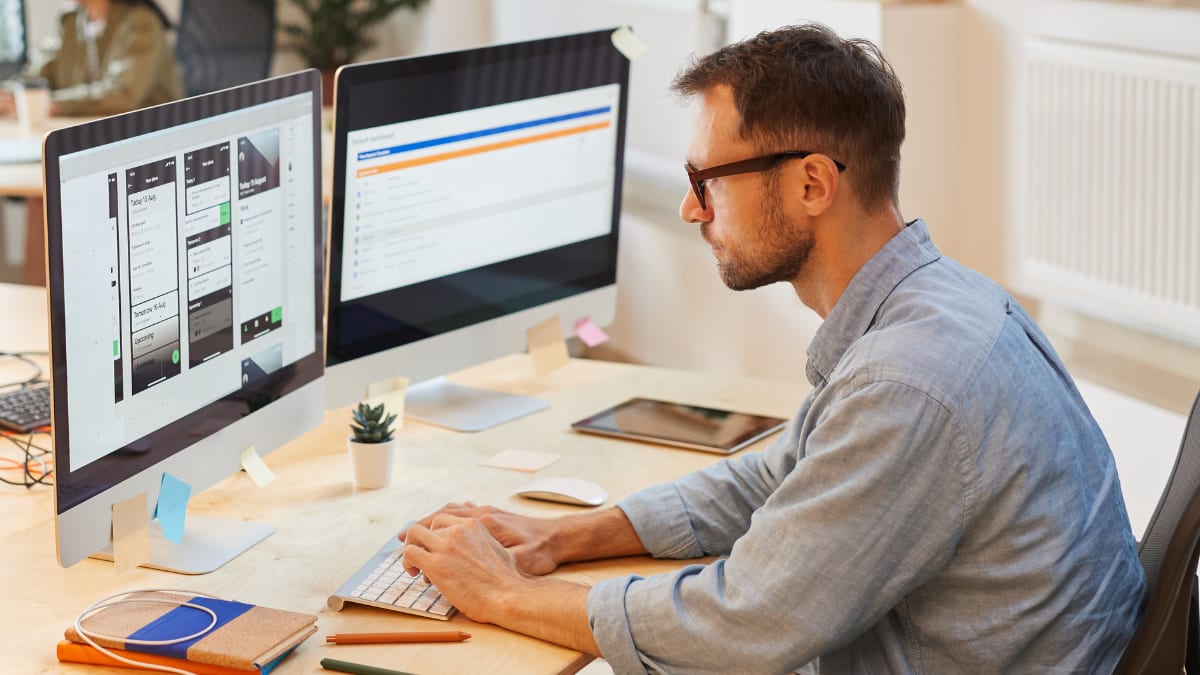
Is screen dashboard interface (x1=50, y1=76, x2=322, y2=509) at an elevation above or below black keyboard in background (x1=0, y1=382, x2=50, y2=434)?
above

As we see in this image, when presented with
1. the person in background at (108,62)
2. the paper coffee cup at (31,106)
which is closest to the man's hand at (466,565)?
the paper coffee cup at (31,106)

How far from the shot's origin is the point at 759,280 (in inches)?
56.2

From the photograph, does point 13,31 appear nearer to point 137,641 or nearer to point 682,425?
point 682,425

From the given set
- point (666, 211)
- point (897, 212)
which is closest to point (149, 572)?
point (897, 212)

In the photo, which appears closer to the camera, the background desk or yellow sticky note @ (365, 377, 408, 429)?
yellow sticky note @ (365, 377, 408, 429)

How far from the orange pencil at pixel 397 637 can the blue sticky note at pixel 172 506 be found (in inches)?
10.0

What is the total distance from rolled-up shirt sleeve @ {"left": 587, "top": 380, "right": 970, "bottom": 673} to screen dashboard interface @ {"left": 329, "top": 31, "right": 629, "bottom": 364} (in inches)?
29.4

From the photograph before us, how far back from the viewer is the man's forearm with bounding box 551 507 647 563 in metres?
1.52

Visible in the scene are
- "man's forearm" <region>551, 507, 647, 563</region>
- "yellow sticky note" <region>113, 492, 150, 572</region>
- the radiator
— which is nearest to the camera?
"yellow sticky note" <region>113, 492, 150, 572</region>

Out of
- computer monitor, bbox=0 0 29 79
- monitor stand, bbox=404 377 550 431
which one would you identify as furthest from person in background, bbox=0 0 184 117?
monitor stand, bbox=404 377 550 431

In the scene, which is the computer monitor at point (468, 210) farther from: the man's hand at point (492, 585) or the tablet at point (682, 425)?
the man's hand at point (492, 585)

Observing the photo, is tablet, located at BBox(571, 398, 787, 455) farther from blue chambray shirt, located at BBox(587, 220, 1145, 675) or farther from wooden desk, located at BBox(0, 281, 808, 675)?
blue chambray shirt, located at BBox(587, 220, 1145, 675)

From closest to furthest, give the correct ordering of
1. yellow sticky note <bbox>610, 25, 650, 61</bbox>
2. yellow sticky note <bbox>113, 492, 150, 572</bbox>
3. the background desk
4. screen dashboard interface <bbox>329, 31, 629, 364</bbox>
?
yellow sticky note <bbox>113, 492, 150, 572</bbox>, screen dashboard interface <bbox>329, 31, 629, 364</bbox>, yellow sticky note <bbox>610, 25, 650, 61</bbox>, the background desk

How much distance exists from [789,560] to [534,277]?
0.96m
